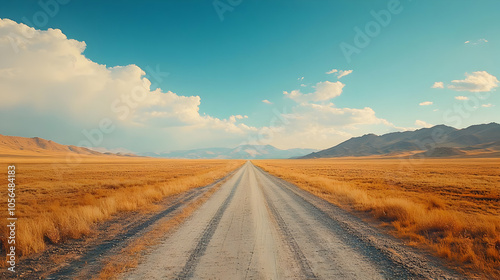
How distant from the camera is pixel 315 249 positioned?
6.24 m

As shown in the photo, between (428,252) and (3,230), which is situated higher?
(3,230)

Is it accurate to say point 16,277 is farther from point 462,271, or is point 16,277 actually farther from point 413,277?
point 462,271

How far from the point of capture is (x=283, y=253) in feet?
19.5

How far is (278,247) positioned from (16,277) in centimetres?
630

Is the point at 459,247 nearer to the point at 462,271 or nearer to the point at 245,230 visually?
the point at 462,271

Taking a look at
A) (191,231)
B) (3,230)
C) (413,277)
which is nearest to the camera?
(413,277)

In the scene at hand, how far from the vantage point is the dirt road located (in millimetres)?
4816

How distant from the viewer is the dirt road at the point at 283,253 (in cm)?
482

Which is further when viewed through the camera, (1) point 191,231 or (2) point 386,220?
(2) point 386,220

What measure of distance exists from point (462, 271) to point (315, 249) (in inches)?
129

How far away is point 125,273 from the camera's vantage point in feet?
15.8

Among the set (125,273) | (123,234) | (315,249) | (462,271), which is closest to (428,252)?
(462,271)

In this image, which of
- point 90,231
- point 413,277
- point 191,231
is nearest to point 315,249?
point 413,277

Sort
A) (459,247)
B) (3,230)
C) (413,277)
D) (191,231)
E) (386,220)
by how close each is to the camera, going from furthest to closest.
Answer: (386,220)
(191,231)
(3,230)
(459,247)
(413,277)
